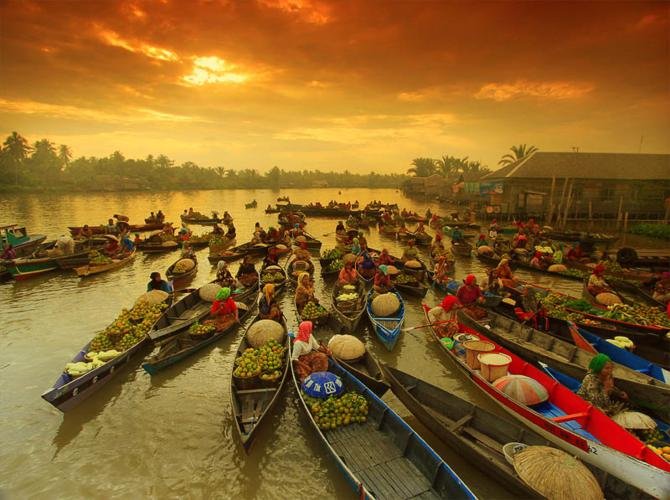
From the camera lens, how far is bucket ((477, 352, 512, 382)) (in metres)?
8.66

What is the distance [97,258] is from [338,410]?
18.0 m

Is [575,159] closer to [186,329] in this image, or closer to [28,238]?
[186,329]

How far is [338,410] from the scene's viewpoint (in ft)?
25.1

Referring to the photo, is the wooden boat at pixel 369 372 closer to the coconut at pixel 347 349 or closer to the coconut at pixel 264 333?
the coconut at pixel 347 349

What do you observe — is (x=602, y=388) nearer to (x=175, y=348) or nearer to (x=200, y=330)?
(x=200, y=330)

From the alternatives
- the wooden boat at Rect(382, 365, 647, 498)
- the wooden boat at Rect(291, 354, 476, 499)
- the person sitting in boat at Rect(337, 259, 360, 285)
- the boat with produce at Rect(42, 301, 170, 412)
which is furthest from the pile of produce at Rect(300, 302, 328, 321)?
the boat with produce at Rect(42, 301, 170, 412)

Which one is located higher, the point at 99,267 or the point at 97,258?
the point at 97,258

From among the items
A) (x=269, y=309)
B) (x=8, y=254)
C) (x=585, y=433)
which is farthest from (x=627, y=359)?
(x=8, y=254)

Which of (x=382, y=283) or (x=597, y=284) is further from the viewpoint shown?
(x=597, y=284)

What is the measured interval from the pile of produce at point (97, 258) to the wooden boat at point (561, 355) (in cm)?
1859

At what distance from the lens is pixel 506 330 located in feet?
38.8

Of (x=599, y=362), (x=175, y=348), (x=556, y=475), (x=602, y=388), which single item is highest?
(x=599, y=362)

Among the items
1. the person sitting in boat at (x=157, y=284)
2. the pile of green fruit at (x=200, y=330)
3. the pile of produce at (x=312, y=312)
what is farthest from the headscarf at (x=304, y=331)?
the person sitting in boat at (x=157, y=284)

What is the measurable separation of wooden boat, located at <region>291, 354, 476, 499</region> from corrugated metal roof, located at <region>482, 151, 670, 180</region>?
33925mm
